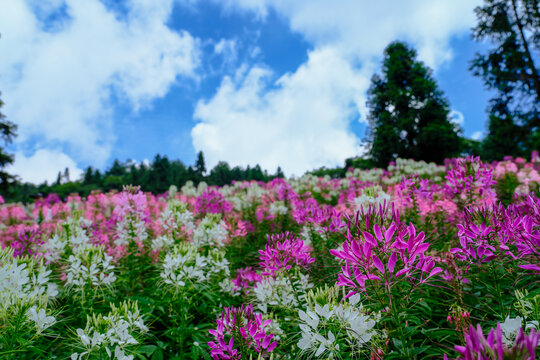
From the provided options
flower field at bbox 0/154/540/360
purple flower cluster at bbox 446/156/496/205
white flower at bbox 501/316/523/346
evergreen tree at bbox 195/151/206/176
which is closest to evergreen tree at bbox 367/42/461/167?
flower field at bbox 0/154/540/360

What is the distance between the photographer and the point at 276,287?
7.90ft

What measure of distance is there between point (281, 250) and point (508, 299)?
196cm

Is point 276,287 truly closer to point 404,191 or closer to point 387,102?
point 404,191

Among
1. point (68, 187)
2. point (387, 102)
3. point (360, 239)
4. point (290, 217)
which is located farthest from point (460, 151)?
point (68, 187)

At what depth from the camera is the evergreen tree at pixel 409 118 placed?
23.4 m

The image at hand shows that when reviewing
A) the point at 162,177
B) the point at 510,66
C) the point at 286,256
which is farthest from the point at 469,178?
the point at 162,177

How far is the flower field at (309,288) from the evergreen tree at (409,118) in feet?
62.4

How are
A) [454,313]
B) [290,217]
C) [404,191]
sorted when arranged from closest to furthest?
[454,313] < [404,191] < [290,217]

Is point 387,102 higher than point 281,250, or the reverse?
point 387,102

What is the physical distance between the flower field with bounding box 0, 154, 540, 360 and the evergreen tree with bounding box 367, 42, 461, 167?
19024 mm

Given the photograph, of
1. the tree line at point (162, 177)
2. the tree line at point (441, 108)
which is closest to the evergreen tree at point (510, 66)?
the tree line at point (441, 108)

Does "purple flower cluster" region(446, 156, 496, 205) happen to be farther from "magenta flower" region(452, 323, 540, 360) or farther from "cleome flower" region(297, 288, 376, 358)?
"magenta flower" region(452, 323, 540, 360)

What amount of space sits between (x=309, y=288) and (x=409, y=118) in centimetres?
2442

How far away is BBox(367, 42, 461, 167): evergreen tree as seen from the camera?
2338cm
